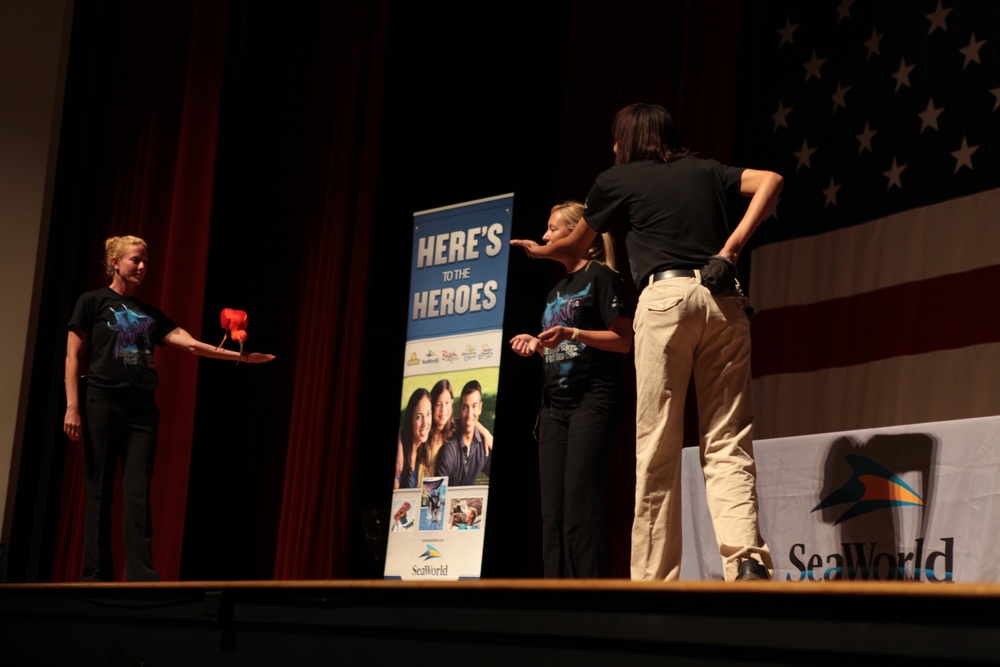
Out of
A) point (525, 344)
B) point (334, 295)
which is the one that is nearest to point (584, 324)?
point (525, 344)

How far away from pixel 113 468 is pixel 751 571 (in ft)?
9.33

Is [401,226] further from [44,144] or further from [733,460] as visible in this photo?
[733,460]

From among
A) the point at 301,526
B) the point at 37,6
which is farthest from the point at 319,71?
the point at 301,526

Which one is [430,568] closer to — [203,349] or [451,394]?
[451,394]

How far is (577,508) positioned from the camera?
3.09m

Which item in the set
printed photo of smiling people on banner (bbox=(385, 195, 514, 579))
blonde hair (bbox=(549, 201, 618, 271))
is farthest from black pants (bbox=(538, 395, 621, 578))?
printed photo of smiling people on banner (bbox=(385, 195, 514, 579))

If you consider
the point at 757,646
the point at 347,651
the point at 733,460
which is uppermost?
the point at 733,460

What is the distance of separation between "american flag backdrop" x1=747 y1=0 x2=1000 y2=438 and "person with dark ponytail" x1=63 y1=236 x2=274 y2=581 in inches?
112

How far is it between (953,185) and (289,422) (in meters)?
3.99

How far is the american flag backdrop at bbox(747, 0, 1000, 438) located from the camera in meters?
4.58

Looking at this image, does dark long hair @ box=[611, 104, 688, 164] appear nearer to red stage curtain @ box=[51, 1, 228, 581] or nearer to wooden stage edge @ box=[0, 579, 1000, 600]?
wooden stage edge @ box=[0, 579, 1000, 600]

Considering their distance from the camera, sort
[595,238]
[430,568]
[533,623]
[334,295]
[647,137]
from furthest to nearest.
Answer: [334,295]
[430,568]
[595,238]
[647,137]
[533,623]

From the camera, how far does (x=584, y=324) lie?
328 centimetres

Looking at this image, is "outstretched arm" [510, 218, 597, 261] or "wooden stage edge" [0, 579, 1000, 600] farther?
"outstretched arm" [510, 218, 597, 261]
